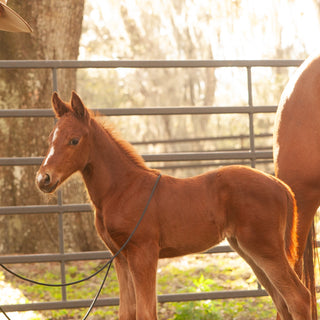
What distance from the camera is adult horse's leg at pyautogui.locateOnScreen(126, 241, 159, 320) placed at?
3193 millimetres

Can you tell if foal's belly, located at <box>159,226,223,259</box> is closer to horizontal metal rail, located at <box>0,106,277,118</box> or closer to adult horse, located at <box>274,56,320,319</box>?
adult horse, located at <box>274,56,320,319</box>

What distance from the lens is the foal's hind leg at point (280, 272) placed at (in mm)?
3412

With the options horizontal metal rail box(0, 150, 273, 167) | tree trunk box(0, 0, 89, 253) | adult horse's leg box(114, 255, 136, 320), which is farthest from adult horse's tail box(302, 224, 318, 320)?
tree trunk box(0, 0, 89, 253)

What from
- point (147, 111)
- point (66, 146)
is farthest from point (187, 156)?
point (66, 146)

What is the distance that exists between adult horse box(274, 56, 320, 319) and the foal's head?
1.35 m

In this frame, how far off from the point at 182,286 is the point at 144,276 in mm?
2915

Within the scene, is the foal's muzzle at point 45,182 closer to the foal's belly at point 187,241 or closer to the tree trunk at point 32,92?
the foal's belly at point 187,241

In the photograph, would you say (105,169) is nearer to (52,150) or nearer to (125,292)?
(52,150)

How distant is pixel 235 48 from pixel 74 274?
1374 cm

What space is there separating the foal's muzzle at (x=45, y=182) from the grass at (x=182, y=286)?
220 cm

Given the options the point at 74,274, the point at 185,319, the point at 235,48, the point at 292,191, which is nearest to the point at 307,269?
the point at 292,191

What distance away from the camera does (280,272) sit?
341 centimetres

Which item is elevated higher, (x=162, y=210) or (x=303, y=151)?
(x=303, y=151)

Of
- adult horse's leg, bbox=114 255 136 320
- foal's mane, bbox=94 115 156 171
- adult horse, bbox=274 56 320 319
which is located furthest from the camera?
adult horse, bbox=274 56 320 319
